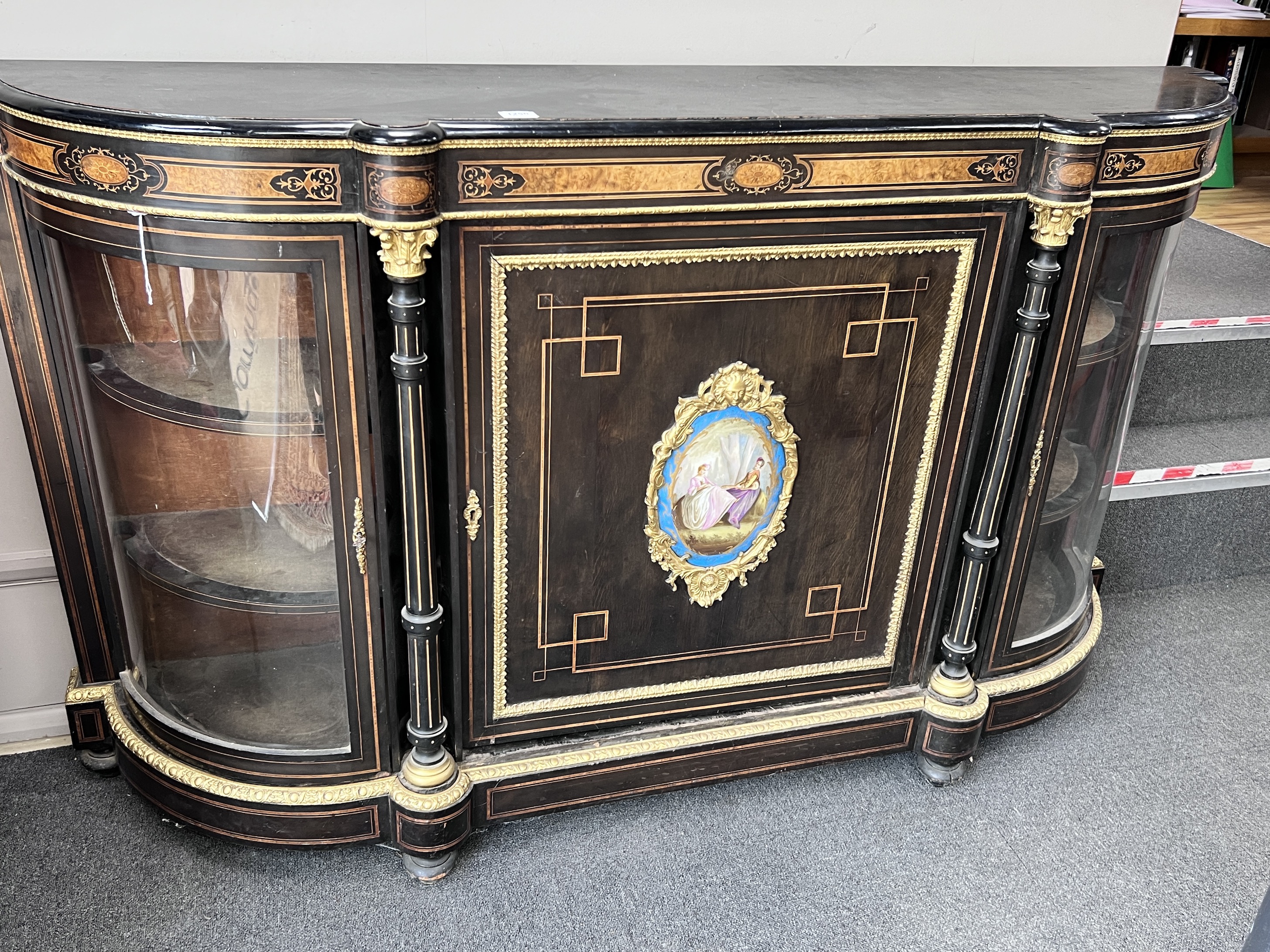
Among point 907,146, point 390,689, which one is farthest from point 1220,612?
point 390,689

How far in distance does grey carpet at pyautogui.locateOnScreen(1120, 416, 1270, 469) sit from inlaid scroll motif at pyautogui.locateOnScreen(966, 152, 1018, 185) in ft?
3.41

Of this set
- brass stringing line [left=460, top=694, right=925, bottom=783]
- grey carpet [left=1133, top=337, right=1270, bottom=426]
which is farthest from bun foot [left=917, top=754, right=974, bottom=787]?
grey carpet [left=1133, top=337, right=1270, bottom=426]

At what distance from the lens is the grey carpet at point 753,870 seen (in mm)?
1531

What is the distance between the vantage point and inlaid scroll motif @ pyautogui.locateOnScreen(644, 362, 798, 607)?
1453mm

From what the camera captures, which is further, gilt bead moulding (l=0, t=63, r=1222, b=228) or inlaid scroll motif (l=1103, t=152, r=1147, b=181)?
inlaid scroll motif (l=1103, t=152, r=1147, b=181)

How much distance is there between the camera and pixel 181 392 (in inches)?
55.1

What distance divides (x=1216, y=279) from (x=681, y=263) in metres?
1.78

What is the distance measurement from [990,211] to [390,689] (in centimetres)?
102

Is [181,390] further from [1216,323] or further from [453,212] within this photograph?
[1216,323]

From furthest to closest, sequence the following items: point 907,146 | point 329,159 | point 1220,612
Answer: point 1220,612, point 907,146, point 329,159

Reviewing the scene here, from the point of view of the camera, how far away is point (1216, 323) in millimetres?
2314

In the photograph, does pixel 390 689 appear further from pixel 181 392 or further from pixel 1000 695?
pixel 1000 695

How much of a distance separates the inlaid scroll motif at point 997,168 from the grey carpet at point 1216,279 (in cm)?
109

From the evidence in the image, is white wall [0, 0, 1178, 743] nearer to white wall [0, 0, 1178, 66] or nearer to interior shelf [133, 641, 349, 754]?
white wall [0, 0, 1178, 66]
